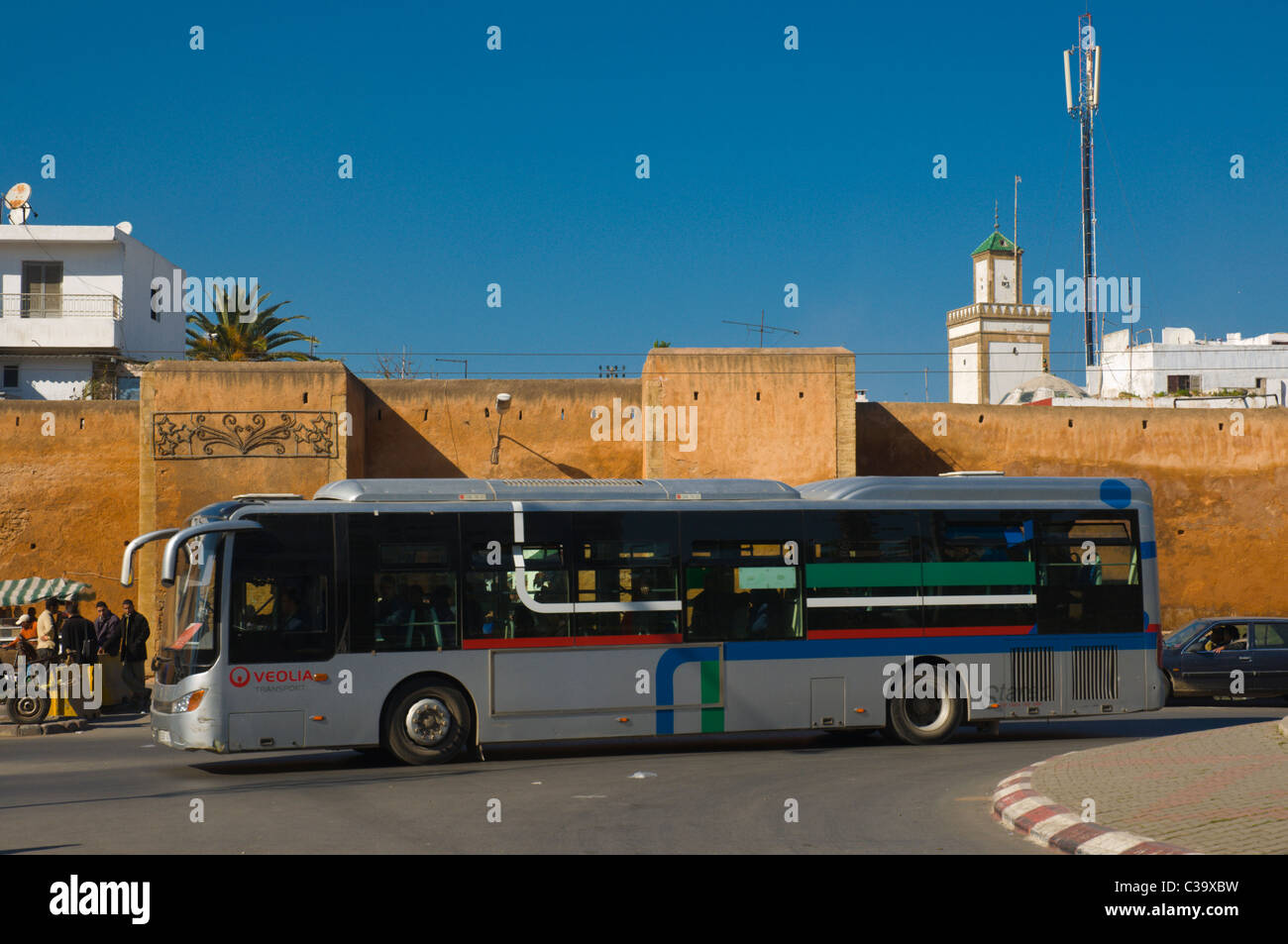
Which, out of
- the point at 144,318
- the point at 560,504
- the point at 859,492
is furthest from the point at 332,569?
the point at 144,318

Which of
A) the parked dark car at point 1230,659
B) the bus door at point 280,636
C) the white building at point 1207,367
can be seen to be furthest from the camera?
the white building at point 1207,367

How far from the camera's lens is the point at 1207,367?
59656 mm

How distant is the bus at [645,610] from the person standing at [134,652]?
5163 millimetres

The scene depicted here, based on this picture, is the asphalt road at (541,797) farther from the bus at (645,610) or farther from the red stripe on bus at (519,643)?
the red stripe on bus at (519,643)

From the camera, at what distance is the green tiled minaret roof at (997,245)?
93.8 metres

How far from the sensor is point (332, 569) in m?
13.5

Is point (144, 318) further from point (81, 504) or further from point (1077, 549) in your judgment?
point (1077, 549)

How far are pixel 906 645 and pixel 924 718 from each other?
3.48 feet

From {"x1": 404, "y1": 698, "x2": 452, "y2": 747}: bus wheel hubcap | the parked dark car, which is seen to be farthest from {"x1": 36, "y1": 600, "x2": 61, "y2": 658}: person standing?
the parked dark car

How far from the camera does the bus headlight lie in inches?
507

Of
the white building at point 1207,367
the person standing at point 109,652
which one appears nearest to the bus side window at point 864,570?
the person standing at point 109,652

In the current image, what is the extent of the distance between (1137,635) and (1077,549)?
1267 mm

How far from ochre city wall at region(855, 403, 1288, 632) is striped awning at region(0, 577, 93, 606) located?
15610 mm

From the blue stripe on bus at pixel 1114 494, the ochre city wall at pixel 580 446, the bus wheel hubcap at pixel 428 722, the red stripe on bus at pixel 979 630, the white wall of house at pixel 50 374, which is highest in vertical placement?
the white wall of house at pixel 50 374
